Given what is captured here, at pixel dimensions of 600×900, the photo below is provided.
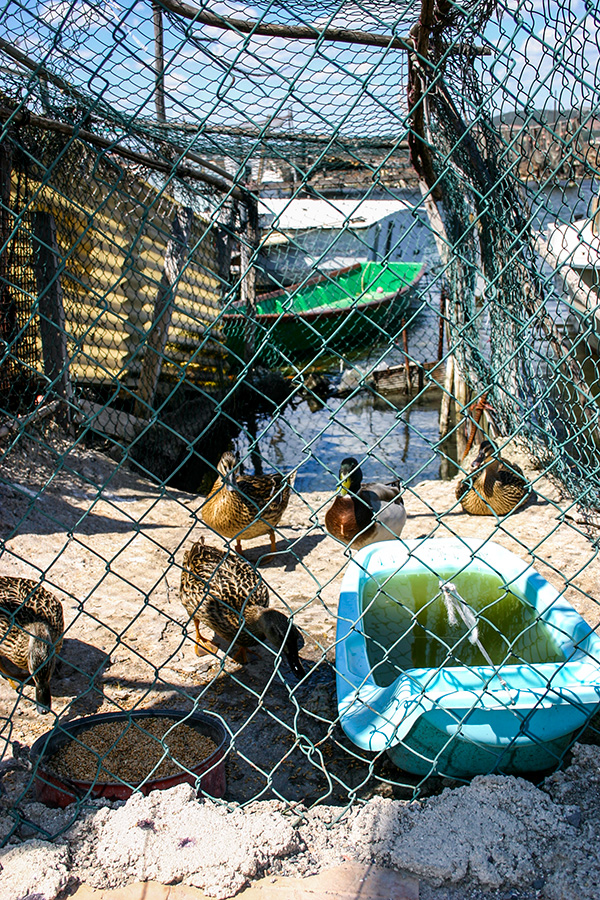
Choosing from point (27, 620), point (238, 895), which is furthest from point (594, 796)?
point (27, 620)

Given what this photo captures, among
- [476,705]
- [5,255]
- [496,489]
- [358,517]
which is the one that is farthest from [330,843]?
[5,255]

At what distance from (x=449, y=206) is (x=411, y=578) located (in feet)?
9.84

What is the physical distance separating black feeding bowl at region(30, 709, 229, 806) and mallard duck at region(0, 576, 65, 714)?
0.53m

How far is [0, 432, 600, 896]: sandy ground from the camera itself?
216 centimetres

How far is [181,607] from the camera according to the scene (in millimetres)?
3828

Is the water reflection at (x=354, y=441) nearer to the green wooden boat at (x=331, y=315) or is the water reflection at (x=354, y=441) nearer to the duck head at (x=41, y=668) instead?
the green wooden boat at (x=331, y=315)

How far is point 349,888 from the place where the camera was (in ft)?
5.07

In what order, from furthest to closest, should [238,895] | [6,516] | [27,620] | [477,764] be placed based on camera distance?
[6,516], [27,620], [477,764], [238,895]

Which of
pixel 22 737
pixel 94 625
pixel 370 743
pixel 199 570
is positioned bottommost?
pixel 94 625

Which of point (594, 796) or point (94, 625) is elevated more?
point (594, 796)

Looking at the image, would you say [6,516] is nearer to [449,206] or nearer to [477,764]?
[477,764]

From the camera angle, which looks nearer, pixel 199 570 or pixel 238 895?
pixel 238 895

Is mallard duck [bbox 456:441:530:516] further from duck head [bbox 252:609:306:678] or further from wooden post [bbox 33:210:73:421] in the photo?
wooden post [bbox 33:210:73:421]

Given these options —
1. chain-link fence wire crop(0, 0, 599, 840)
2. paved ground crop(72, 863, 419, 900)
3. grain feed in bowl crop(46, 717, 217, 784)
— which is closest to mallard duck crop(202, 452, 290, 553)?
chain-link fence wire crop(0, 0, 599, 840)
